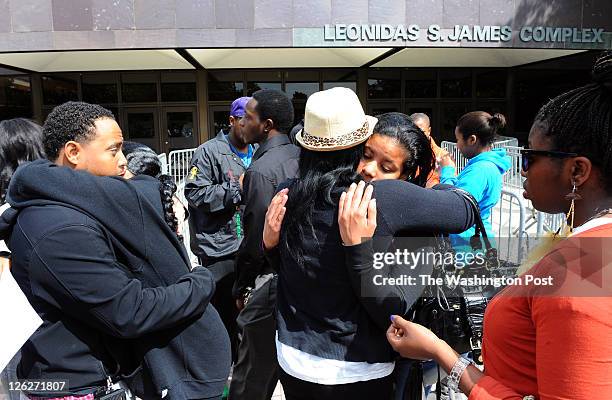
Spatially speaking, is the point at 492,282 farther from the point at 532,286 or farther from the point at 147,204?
the point at 147,204

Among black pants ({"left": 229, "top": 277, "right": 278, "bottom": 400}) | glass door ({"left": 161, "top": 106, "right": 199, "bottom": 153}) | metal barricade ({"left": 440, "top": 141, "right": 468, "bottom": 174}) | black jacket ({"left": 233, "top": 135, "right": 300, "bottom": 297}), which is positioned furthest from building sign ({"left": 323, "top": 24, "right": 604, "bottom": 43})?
black pants ({"left": 229, "top": 277, "right": 278, "bottom": 400})

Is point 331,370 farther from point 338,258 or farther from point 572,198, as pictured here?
point 572,198

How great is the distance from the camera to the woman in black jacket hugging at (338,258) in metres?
1.61

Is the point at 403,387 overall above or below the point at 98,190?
below

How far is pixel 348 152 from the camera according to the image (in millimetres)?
1676

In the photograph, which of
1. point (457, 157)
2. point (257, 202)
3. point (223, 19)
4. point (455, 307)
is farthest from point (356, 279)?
point (223, 19)

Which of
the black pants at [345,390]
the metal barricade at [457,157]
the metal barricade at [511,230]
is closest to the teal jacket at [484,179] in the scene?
the metal barricade at [511,230]

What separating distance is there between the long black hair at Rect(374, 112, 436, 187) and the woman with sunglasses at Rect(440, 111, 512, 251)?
1.34 meters

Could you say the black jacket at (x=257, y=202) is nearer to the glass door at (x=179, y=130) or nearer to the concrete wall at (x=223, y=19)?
the concrete wall at (x=223, y=19)

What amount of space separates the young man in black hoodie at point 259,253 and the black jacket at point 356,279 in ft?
1.92

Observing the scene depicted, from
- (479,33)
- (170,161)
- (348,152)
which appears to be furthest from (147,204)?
(479,33)

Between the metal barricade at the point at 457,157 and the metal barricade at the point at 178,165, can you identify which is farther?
the metal barricade at the point at 457,157

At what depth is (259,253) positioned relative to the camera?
2570 millimetres

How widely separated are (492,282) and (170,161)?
8.20 m
